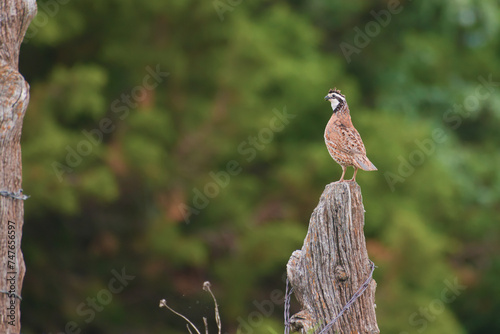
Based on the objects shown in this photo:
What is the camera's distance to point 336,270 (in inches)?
169

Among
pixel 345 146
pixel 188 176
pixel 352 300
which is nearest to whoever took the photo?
pixel 352 300

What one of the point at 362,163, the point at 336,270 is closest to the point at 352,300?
the point at 336,270

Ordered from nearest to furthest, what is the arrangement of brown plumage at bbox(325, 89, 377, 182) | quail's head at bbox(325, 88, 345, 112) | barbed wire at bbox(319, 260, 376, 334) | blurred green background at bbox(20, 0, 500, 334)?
barbed wire at bbox(319, 260, 376, 334)
brown plumage at bbox(325, 89, 377, 182)
quail's head at bbox(325, 88, 345, 112)
blurred green background at bbox(20, 0, 500, 334)

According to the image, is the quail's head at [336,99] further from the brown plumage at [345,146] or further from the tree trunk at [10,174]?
the tree trunk at [10,174]

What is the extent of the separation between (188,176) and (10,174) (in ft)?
25.1

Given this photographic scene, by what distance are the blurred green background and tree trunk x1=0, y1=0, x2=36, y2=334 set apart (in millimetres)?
5812

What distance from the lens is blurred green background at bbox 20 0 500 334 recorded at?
1168 centimetres

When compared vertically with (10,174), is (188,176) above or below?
above

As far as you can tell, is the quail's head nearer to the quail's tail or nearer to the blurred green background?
the quail's tail

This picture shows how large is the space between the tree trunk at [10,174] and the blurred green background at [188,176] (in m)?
5.81

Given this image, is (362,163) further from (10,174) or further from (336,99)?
(10,174)

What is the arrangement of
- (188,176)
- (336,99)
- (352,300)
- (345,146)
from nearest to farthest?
(352,300)
(345,146)
(336,99)
(188,176)

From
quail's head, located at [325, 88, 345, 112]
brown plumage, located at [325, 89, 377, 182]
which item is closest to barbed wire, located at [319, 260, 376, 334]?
brown plumage, located at [325, 89, 377, 182]

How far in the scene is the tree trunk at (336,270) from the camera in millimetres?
4281
